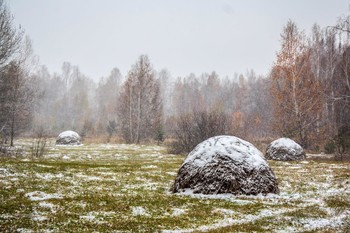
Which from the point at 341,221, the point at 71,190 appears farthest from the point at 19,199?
the point at 341,221

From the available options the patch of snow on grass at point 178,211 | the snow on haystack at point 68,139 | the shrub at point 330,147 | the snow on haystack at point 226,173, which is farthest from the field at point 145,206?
the snow on haystack at point 68,139

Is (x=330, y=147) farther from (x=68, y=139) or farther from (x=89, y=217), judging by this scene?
(x=68, y=139)

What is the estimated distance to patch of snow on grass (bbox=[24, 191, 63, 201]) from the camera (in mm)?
11236

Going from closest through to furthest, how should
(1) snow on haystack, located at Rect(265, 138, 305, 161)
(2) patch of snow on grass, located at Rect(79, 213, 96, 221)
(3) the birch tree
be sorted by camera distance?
(2) patch of snow on grass, located at Rect(79, 213, 96, 221) < (1) snow on haystack, located at Rect(265, 138, 305, 161) < (3) the birch tree

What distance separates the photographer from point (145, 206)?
35.7 feet

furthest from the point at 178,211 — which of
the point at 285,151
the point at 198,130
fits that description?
the point at 198,130

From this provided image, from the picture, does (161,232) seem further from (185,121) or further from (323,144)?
(323,144)

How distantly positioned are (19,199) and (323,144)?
36660 mm

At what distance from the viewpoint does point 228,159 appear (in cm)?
1420

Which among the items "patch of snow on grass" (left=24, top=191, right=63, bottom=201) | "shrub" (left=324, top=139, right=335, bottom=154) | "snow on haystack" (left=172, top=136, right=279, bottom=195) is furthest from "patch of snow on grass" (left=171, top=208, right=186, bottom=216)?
"shrub" (left=324, top=139, right=335, bottom=154)

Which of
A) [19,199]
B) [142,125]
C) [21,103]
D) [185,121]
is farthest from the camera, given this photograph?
[142,125]

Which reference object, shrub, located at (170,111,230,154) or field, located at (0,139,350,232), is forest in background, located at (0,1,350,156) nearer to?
shrub, located at (170,111,230,154)

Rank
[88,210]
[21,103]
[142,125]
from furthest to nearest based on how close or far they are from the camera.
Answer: [142,125] → [21,103] → [88,210]

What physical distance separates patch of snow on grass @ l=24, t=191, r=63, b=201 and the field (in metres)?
0.03
